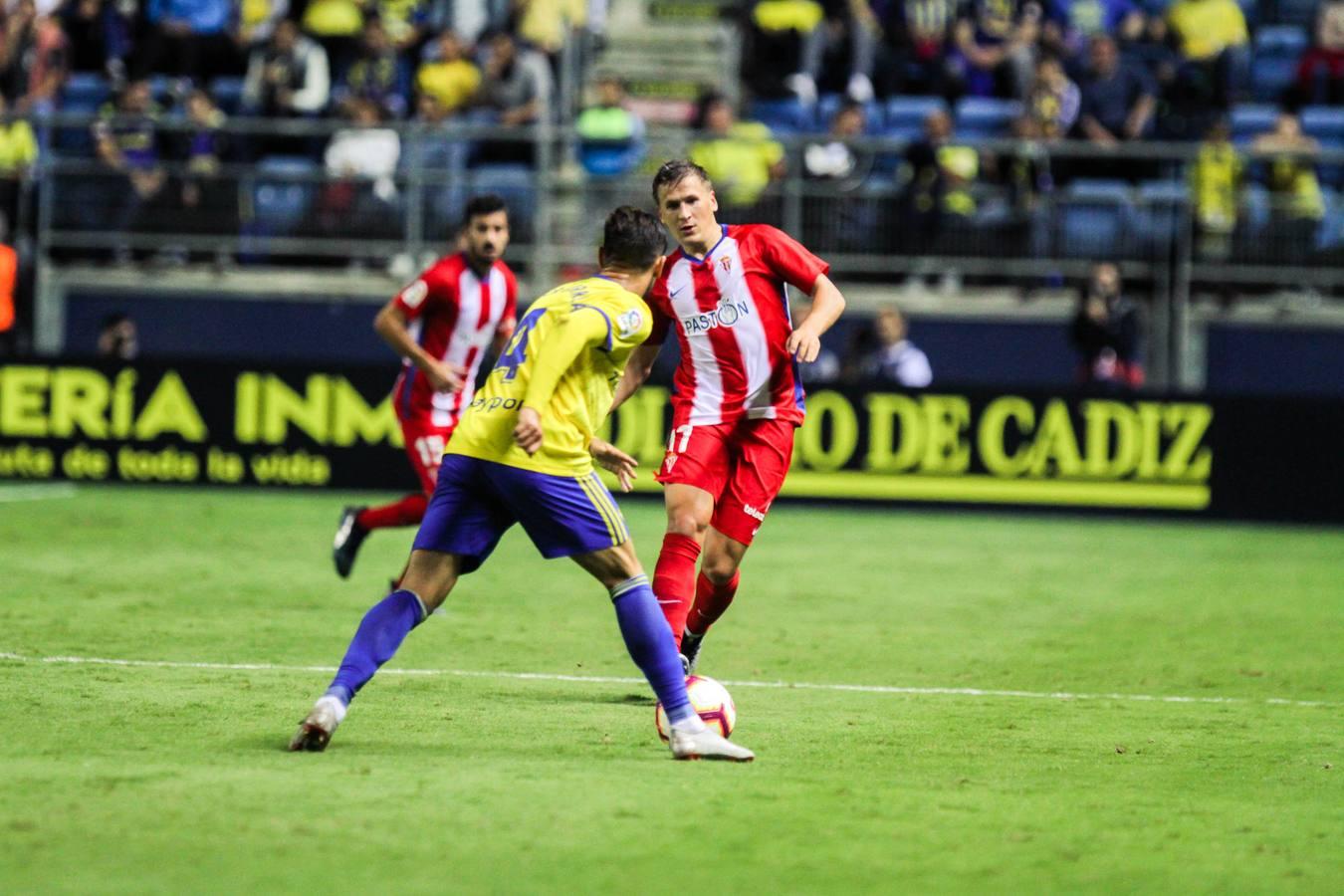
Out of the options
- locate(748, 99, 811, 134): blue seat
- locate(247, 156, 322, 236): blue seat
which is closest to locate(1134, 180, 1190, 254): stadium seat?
locate(748, 99, 811, 134): blue seat

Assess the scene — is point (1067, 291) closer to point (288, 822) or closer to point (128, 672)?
point (128, 672)

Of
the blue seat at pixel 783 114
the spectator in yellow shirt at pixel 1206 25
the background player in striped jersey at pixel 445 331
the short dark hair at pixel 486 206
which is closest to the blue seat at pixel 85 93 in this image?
the blue seat at pixel 783 114

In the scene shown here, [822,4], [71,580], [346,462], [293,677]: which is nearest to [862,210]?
[822,4]

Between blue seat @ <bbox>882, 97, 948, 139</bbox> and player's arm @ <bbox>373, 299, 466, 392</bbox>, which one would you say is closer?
player's arm @ <bbox>373, 299, 466, 392</bbox>

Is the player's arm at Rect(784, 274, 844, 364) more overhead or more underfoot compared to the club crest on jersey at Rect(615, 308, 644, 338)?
more underfoot

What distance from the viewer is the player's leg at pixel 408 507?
1166 cm

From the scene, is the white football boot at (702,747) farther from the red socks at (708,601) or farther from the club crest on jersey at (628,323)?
the red socks at (708,601)

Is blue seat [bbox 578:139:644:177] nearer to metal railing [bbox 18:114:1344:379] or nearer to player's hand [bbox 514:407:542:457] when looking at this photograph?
metal railing [bbox 18:114:1344:379]

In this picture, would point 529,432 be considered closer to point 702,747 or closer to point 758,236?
point 702,747

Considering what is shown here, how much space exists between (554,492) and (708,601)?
79.9 inches

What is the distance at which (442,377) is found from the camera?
11.3 m

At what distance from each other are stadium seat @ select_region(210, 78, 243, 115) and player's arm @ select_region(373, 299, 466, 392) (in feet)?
→ 39.8

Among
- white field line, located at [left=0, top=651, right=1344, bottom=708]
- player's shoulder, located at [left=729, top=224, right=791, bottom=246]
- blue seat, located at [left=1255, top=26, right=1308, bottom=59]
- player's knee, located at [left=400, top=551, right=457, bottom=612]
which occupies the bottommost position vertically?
white field line, located at [left=0, top=651, right=1344, bottom=708]

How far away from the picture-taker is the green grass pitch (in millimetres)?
5719
